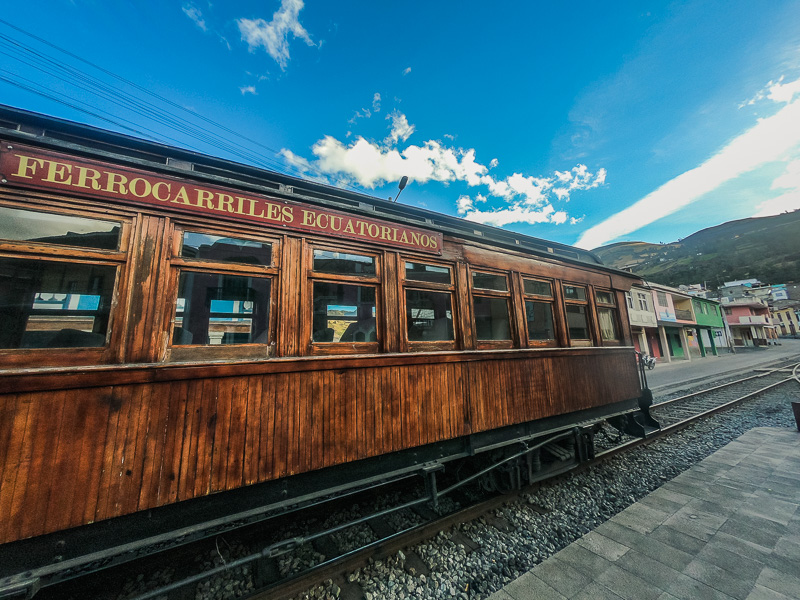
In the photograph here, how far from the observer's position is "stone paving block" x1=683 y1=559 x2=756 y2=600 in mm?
2438

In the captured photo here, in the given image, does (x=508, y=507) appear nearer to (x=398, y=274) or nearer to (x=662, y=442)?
(x=398, y=274)

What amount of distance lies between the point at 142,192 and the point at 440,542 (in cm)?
422

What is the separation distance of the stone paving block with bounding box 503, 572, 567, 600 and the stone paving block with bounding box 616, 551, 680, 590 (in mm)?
796

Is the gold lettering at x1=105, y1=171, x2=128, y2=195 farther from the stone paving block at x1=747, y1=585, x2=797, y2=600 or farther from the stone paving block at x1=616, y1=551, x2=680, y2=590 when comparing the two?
the stone paving block at x1=747, y1=585, x2=797, y2=600

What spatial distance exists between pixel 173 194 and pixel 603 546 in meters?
5.19

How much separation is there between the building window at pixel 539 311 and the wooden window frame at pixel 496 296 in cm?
28

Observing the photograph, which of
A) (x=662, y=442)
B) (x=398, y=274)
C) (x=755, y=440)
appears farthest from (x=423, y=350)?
(x=755, y=440)

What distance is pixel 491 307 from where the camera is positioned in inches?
170

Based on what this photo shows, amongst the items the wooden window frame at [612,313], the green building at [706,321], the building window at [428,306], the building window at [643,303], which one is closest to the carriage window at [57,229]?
the building window at [428,306]

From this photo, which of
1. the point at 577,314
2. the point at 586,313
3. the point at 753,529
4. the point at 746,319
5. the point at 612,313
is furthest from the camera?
the point at 746,319

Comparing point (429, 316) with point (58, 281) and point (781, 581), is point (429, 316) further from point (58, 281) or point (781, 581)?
point (781, 581)

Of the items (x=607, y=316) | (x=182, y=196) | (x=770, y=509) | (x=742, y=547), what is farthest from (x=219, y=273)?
(x=770, y=509)

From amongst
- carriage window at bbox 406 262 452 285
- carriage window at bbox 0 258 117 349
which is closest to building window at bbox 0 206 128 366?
carriage window at bbox 0 258 117 349

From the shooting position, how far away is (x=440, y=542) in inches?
121
